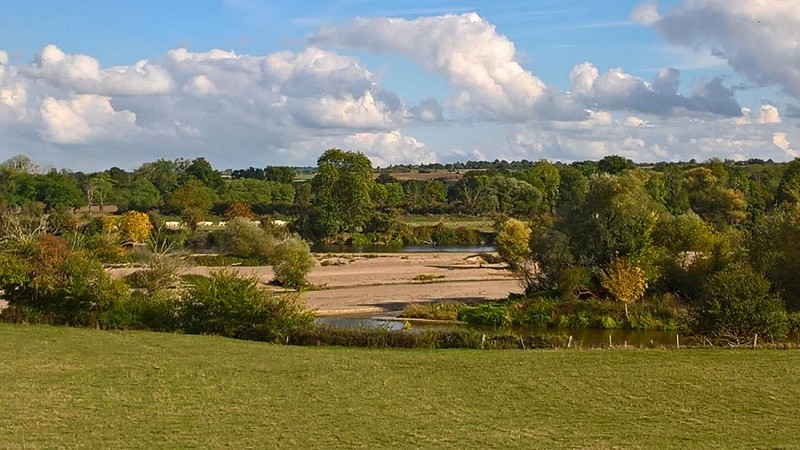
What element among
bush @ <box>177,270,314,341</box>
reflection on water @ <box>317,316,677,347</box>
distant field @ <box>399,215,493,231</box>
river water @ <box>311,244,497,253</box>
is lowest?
reflection on water @ <box>317,316,677,347</box>

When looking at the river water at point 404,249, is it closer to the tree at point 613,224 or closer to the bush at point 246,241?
the bush at point 246,241

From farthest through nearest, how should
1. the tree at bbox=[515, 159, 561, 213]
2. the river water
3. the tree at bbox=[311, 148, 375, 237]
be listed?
the tree at bbox=[515, 159, 561, 213]
the tree at bbox=[311, 148, 375, 237]
the river water

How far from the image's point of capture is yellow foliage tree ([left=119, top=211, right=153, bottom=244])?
104 meters

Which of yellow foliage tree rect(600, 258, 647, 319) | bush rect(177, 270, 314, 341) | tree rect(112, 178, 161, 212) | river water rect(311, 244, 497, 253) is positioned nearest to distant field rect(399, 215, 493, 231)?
river water rect(311, 244, 497, 253)

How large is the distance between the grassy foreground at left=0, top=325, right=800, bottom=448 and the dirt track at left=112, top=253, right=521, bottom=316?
21.1 metres

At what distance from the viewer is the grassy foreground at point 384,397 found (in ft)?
68.0

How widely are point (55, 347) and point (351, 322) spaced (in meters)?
19.3

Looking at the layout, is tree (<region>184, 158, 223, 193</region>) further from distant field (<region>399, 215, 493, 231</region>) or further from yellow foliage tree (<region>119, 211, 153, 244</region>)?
yellow foliage tree (<region>119, 211, 153, 244</region>)

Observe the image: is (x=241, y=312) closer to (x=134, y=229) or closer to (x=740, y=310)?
(x=740, y=310)

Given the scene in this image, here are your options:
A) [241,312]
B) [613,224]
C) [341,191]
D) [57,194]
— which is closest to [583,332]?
[613,224]

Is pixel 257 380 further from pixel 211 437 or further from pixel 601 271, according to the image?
pixel 601 271

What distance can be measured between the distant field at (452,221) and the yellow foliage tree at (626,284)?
81.8 metres

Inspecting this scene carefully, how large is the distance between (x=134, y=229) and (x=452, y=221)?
194 feet

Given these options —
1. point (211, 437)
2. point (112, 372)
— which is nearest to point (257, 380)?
point (112, 372)
